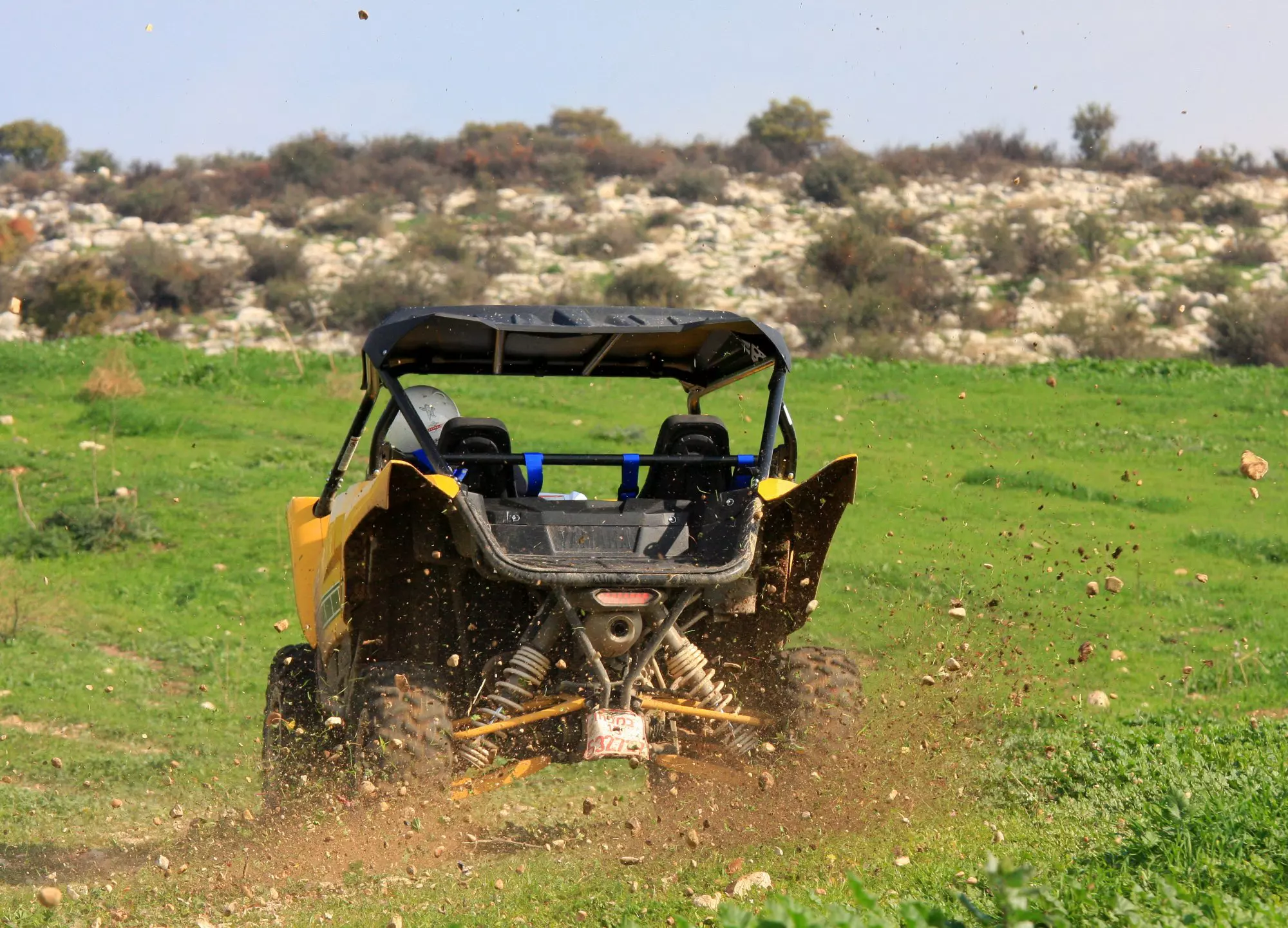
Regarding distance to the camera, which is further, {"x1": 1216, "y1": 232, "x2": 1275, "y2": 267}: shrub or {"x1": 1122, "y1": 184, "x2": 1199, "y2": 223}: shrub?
{"x1": 1122, "y1": 184, "x2": 1199, "y2": 223}: shrub

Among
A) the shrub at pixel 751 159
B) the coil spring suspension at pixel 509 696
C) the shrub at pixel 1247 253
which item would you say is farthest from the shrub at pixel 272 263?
the coil spring suspension at pixel 509 696

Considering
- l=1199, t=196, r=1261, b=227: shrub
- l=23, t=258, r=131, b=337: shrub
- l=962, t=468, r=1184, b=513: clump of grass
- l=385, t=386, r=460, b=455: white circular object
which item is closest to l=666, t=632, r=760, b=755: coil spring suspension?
l=385, t=386, r=460, b=455: white circular object

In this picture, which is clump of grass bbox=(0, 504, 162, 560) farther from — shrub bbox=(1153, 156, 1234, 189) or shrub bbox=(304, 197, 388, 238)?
shrub bbox=(1153, 156, 1234, 189)

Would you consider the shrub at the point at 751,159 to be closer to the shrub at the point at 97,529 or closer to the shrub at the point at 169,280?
the shrub at the point at 169,280

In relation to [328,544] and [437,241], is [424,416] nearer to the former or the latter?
[328,544]

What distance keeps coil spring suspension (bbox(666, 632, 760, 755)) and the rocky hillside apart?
83.5 ft

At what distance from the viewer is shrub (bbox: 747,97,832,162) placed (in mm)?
55406

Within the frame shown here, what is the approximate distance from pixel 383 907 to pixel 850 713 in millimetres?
2113

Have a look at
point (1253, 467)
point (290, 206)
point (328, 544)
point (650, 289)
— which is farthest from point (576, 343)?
point (290, 206)

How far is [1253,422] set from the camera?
19.8m

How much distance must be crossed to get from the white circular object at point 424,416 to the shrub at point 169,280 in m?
34.3

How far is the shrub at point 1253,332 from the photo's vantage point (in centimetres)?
3256

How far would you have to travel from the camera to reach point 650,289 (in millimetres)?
36969

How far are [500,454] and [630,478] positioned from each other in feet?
2.30
